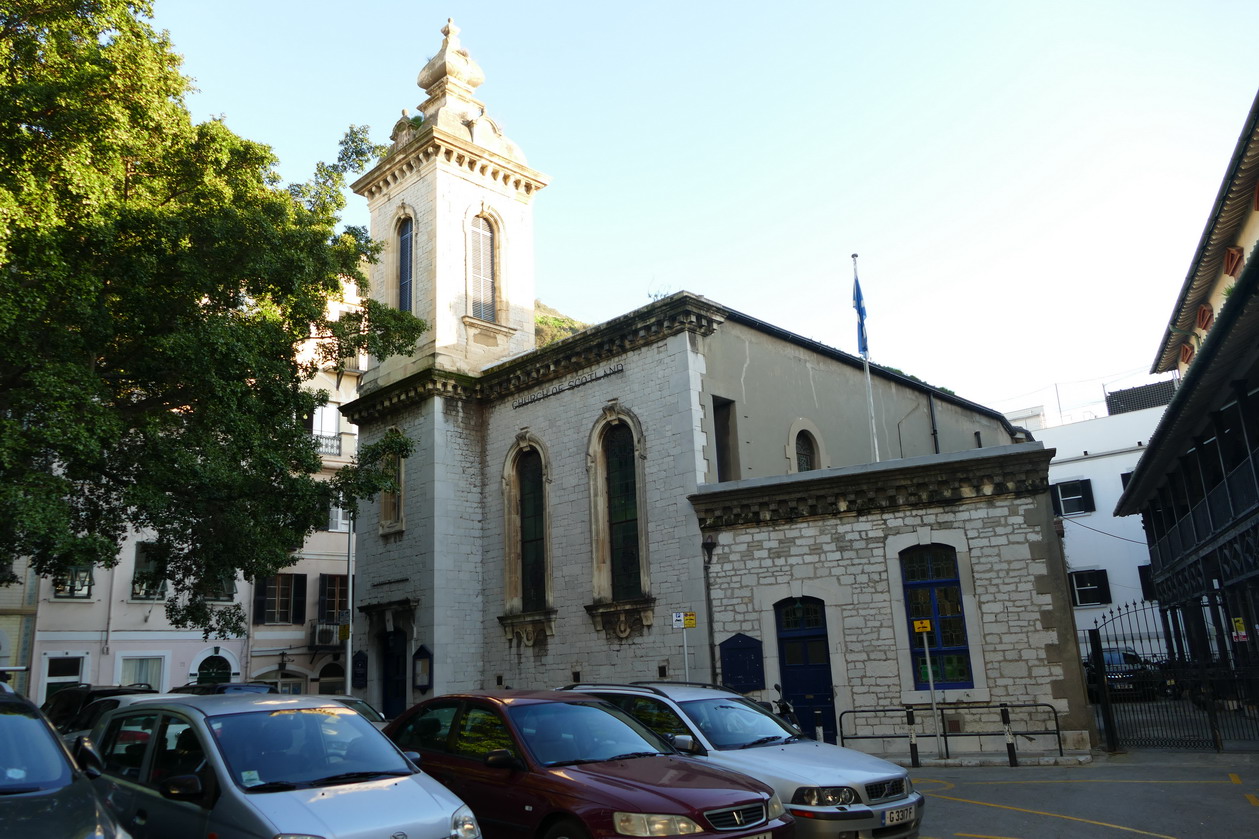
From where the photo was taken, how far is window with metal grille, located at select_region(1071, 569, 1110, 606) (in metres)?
37.6

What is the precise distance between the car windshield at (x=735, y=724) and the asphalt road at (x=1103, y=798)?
184 centimetres

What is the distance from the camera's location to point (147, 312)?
645 inches

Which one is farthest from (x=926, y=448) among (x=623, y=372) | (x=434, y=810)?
(x=434, y=810)

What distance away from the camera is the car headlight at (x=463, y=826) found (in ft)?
19.9

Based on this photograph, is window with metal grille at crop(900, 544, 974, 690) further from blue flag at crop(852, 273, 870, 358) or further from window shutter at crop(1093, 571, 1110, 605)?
window shutter at crop(1093, 571, 1110, 605)

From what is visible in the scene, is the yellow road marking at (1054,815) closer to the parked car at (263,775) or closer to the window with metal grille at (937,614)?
the window with metal grille at (937,614)

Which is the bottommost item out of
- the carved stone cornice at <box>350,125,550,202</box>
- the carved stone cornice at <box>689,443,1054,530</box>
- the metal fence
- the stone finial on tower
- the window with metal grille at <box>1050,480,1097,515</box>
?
the metal fence

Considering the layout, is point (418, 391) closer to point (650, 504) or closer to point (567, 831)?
point (650, 504)

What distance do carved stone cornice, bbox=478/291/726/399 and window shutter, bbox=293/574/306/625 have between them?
48.9 ft

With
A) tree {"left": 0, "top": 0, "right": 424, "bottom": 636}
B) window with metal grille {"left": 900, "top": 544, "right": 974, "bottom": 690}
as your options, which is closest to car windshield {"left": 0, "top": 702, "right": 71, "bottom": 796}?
tree {"left": 0, "top": 0, "right": 424, "bottom": 636}

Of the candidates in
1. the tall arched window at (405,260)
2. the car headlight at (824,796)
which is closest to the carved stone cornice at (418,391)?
the tall arched window at (405,260)

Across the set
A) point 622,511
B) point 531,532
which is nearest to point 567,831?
point 622,511

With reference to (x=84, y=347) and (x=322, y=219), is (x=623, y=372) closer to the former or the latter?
(x=322, y=219)

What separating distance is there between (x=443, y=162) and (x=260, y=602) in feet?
60.0
